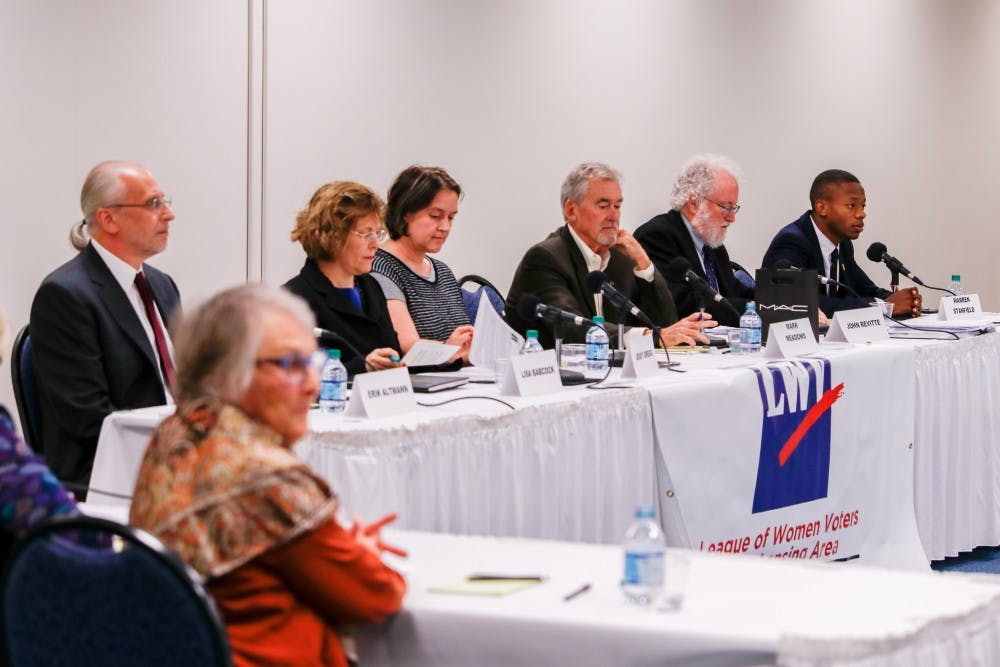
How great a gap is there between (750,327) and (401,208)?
120 centimetres

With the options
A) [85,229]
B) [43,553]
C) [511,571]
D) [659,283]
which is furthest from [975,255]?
[43,553]

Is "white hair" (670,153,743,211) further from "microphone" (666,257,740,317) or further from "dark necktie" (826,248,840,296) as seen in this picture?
"dark necktie" (826,248,840,296)

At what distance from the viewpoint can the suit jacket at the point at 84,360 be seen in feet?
10.6

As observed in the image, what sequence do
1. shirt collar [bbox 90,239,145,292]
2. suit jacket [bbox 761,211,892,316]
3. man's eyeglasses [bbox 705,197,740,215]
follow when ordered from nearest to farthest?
shirt collar [bbox 90,239,145,292]
man's eyeglasses [bbox 705,197,740,215]
suit jacket [bbox 761,211,892,316]

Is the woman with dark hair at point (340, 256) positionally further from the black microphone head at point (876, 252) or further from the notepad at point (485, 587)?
the black microphone head at point (876, 252)

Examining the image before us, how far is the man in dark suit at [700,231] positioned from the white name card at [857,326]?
0.81 meters

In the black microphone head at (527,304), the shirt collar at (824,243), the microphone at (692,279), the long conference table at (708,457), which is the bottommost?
the long conference table at (708,457)

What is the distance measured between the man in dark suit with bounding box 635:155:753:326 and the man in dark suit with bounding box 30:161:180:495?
246cm

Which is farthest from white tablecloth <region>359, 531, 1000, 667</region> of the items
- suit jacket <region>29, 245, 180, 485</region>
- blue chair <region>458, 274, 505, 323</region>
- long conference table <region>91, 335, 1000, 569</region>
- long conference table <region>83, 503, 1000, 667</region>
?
blue chair <region>458, 274, 505, 323</region>

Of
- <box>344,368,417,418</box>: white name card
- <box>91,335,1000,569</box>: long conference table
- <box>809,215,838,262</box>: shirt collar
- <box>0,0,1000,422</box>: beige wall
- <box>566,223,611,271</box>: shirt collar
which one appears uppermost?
<box>0,0,1000,422</box>: beige wall

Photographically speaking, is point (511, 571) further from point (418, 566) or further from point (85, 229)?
point (85, 229)

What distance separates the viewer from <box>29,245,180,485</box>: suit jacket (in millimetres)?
3244

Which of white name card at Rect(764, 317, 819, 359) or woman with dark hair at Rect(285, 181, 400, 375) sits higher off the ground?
woman with dark hair at Rect(285, 181, 400, 375)

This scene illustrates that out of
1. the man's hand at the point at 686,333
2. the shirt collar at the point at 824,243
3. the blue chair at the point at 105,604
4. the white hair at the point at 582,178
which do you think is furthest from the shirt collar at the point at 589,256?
the blue chair at the point at 105,604
